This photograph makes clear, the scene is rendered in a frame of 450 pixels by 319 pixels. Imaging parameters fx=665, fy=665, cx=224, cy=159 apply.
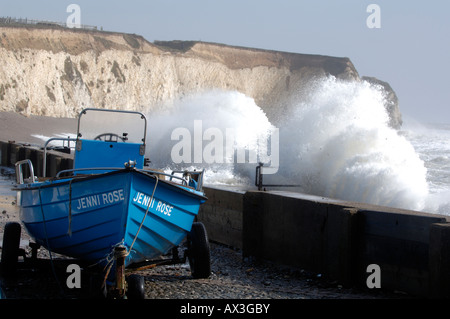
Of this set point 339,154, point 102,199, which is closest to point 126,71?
point 339,154

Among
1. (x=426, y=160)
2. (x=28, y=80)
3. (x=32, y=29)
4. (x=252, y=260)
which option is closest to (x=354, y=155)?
(x=252, y=260)

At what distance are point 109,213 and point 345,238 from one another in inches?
120

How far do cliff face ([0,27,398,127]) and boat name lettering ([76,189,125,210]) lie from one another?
161 ft

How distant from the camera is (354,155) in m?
23.0

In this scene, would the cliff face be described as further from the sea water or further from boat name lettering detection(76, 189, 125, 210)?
boat name lettering detection(76, 189, 125, 210)

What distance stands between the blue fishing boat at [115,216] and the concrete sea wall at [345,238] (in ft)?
5.08

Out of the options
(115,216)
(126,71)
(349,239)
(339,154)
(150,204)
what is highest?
(126,71)

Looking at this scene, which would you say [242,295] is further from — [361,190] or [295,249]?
[361,190]

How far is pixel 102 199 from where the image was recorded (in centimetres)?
775

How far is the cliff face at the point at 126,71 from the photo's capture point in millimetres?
60094

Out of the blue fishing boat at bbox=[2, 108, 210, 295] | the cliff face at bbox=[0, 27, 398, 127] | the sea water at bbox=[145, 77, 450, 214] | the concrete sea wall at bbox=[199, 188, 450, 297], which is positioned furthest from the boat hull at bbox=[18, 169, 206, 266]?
the cliff face at bbox=[0, 27, 398, 127]

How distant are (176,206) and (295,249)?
7.14ft

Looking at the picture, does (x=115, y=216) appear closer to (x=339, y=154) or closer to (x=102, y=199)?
(x=102, y=199)

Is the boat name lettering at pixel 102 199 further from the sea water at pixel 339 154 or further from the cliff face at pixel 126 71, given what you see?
the cliff face at pixel 126 71
